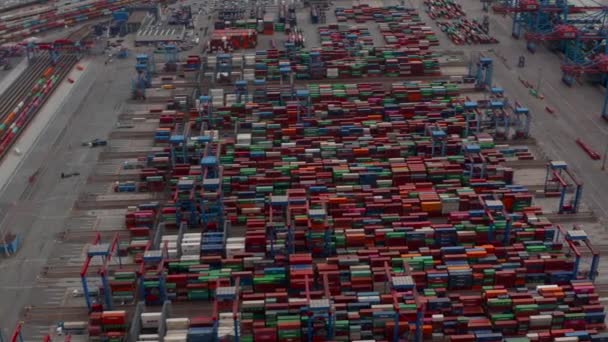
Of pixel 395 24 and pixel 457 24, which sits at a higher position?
pixel 395 24

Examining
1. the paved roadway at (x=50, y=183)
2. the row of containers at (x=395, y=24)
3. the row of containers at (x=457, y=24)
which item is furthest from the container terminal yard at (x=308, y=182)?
the row of containers at (x=395, y=24)

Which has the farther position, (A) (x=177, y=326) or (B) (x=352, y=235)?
(B) (x=352, y=235)

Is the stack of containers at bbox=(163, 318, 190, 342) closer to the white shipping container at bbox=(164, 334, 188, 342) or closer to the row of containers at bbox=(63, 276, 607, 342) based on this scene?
the row of containers at bbox=(63, 276, 607, 342)

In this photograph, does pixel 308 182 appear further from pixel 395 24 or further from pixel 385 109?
pixel 395 24

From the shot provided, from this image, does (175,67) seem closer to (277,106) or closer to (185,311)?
Answer: (277,106)

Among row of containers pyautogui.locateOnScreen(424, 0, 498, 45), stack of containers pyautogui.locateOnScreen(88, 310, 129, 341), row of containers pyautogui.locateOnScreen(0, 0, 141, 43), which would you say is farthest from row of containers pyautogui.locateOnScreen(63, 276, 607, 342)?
row of containers pyautogui.locateOnScreen(0, 0, 141, 43)

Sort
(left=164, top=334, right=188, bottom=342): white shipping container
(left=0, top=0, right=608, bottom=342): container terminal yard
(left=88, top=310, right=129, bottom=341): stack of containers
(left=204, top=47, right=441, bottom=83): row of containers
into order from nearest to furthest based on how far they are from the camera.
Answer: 1. (left=164, top=334, right=188, bottom=342): white shipping container
2. (left=88, top=310, right=129, bottom=341): stack of containers
3. (left=0, top=0, right=608, bottom=342): container terminal yard
4. (left=204, top=47, right=441, bottom=83): row of containers

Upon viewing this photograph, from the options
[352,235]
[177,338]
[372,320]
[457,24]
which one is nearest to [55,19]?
[457,24]
